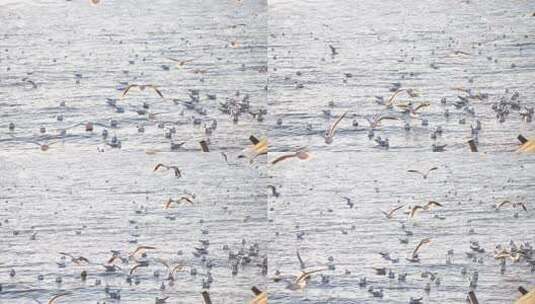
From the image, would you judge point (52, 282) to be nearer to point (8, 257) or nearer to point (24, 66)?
point (8, 257)

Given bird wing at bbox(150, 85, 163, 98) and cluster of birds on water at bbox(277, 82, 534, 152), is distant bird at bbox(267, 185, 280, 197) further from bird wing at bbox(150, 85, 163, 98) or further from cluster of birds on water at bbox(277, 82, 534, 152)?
bird wing at bbox(150, 85, 163, 98)

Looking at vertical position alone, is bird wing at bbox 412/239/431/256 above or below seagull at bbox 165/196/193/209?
below

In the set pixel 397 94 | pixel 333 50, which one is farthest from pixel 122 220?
pixel 397 94

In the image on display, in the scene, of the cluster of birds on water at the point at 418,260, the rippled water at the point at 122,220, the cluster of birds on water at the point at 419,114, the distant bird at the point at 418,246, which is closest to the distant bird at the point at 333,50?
the cluster of birds on water at the point at 419,114

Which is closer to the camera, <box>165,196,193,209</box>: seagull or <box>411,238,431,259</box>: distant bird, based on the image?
<box>411,238,431,259</box>: distant bird

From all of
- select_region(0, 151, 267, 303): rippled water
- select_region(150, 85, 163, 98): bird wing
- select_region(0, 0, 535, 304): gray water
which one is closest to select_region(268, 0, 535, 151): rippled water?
select_region(0, 0, 535, 304): gray water

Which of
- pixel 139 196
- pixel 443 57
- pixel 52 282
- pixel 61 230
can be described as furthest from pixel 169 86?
pixel 443 57

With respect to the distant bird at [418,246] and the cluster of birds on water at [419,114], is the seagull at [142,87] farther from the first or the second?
the distant bird at [418,246]

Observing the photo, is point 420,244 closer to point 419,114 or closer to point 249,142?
point 419,114

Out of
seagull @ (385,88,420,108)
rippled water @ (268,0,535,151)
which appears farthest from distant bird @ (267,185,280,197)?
seagull @ (385,88,420,108)

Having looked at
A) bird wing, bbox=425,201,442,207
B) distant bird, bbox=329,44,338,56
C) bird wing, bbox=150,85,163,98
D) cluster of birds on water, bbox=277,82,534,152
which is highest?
distant bird, bbox=329,44,338,56
